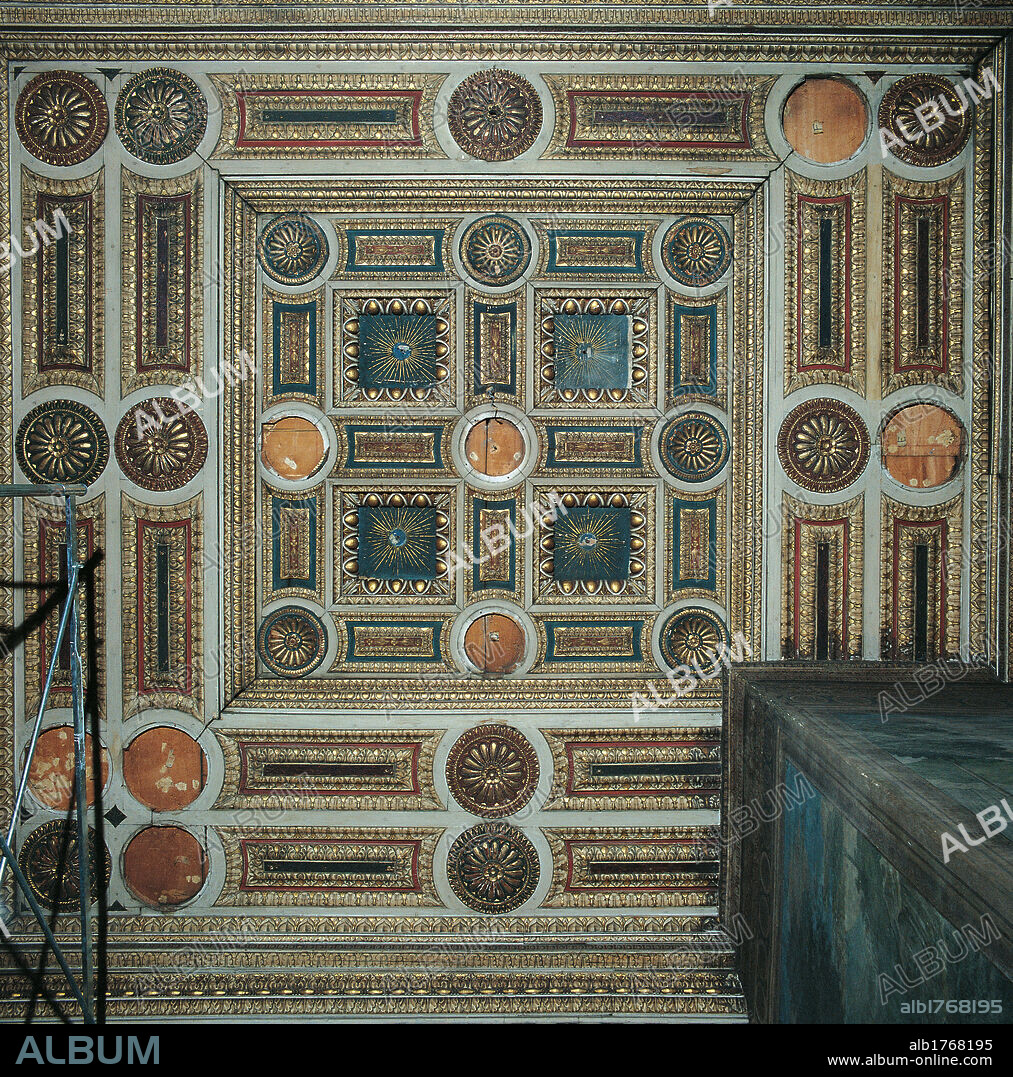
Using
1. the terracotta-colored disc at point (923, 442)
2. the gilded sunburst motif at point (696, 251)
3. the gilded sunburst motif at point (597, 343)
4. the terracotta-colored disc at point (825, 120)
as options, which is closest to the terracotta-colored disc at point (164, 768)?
the gilded sunburst motif at point (597, 343)

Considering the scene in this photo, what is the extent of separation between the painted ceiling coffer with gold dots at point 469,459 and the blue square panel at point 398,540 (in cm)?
3

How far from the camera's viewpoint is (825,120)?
4.11 m

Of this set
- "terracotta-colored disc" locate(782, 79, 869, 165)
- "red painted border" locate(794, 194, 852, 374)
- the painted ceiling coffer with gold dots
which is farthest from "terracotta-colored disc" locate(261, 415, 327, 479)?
"terracotta-colored disc" locate(782, 79, 869, 165)

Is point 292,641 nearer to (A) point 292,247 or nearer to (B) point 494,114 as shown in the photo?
(A) point 292,247

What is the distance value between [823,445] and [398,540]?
2.54 m

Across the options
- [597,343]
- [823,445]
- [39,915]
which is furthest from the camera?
[597,343]

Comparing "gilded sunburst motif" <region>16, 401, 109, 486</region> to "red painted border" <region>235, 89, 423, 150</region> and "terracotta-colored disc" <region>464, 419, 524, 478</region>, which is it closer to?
"red painted border" <region>235, 89, 423, 150</region>

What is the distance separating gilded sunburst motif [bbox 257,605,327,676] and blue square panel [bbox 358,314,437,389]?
57.3 inches

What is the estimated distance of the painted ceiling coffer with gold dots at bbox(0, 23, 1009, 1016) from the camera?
4.10 metres

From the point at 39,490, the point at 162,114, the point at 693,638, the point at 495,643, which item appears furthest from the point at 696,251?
the point at 39,490
